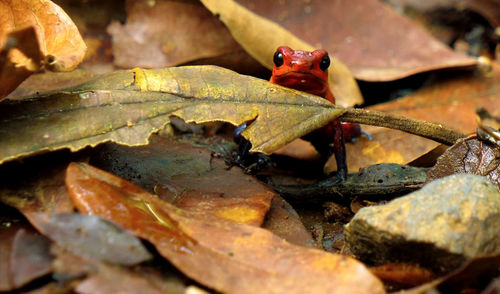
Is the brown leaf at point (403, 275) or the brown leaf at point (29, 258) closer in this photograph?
the brown leaf at point (29, 258)

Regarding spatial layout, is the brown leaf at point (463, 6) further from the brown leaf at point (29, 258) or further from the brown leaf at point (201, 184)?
the brown leaf at point (29, 258)

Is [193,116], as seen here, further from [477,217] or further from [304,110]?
[477,217]

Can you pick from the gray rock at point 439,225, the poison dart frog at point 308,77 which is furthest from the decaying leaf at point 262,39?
the gray rock at point 439,225

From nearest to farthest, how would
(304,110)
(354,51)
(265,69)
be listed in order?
(304,110) < (265,69) < (354,51)

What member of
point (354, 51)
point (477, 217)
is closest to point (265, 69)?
point (354, 51)

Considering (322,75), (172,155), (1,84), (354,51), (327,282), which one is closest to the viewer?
(327,282)

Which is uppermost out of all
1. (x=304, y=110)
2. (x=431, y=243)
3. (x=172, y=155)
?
(x=304, y=110)

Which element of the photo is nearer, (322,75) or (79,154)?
(79,154)

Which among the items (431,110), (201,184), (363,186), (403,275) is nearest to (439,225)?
(403,275)
